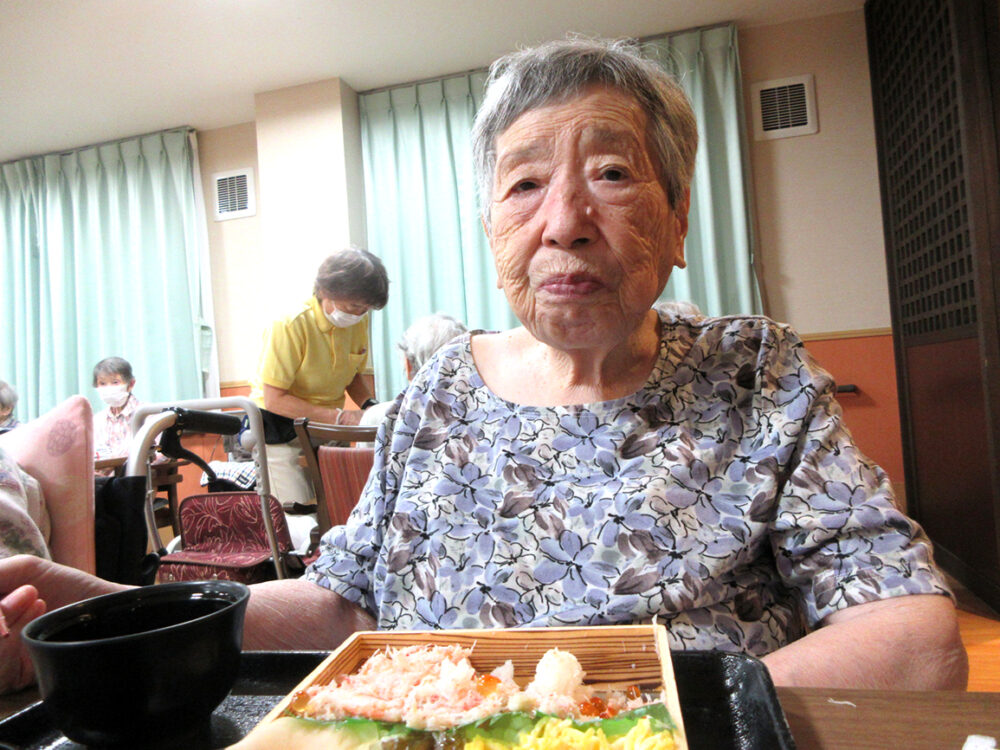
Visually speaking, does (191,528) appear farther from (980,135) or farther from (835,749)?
(980,135)

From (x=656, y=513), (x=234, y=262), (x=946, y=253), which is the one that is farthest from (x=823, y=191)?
(x=234, y=262)

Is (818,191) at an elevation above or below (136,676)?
above

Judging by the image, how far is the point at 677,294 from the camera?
Answer: 4.01 meters

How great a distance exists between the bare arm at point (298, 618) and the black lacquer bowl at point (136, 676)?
15.0 inches

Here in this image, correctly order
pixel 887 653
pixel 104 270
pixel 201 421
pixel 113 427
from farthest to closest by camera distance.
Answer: pixel 104 270 → pixel 113 427 → pixel 201 421 → pixel 887 653

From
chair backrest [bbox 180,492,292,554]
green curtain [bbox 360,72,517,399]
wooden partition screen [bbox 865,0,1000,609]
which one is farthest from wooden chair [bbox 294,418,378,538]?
green curtain [bbox 360,72,517,399]

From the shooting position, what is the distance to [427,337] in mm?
2590

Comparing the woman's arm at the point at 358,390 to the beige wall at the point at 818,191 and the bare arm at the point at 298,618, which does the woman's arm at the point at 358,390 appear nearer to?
the beige wall at the point at 818,191

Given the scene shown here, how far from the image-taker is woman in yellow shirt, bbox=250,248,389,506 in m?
2.93

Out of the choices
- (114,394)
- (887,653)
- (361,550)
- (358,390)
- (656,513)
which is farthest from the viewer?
(114,394)

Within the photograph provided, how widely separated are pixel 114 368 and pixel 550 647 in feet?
16.6

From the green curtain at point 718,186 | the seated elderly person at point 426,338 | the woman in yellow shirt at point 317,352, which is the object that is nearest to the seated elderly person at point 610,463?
the seated elderly person at point 426,338

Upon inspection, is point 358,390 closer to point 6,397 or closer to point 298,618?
point 6,397

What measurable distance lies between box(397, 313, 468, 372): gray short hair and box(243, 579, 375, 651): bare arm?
167cm
